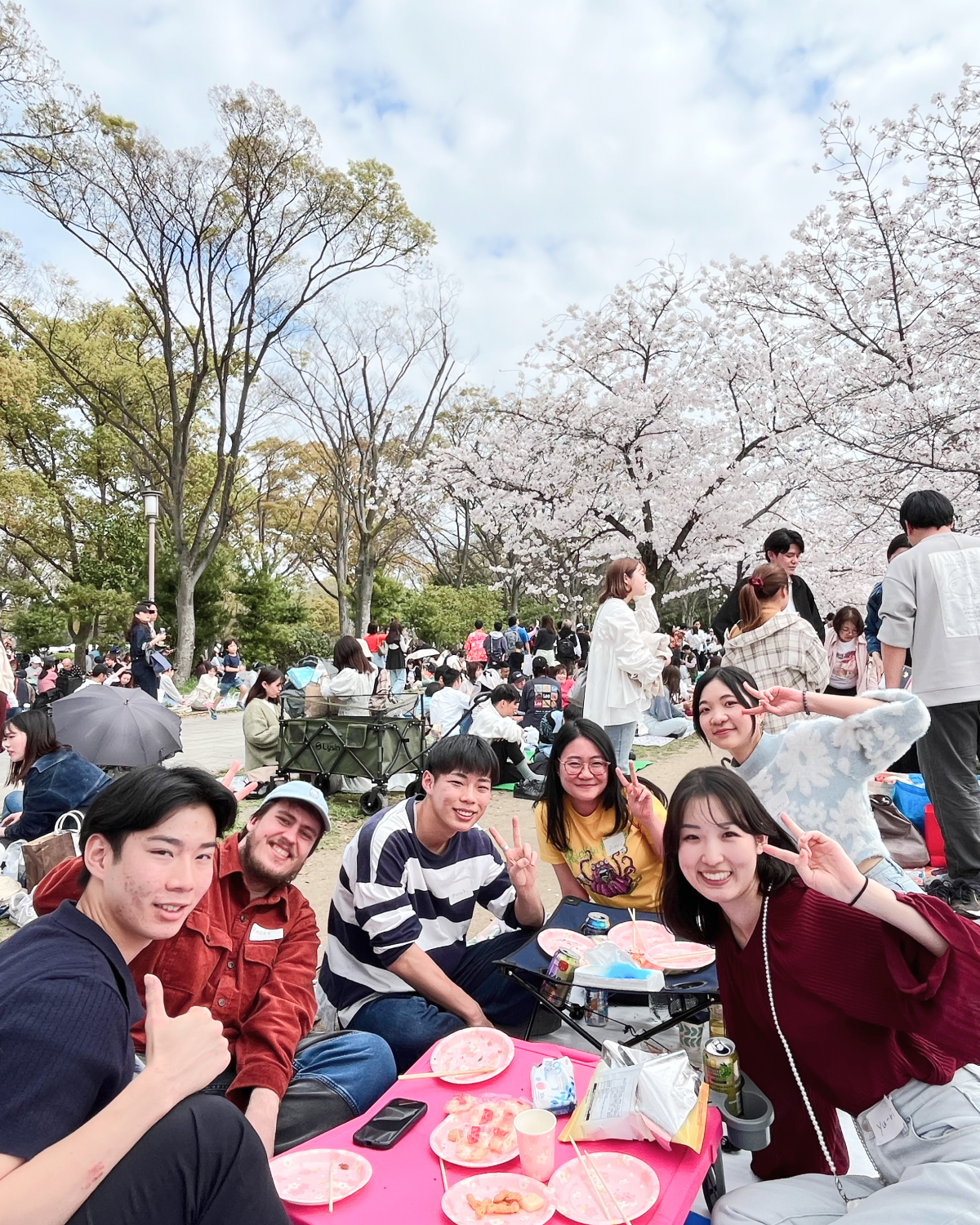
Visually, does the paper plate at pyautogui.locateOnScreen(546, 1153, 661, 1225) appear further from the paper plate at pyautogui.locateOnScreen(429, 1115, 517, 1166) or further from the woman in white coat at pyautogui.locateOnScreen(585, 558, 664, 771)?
the woman in white coat at pyautogui.locateOnScreen(585, 558, 664, 771)

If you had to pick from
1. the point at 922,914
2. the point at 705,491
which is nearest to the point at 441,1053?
the point at 922,914

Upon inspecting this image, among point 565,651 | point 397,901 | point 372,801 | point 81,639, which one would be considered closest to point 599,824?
point 397,901

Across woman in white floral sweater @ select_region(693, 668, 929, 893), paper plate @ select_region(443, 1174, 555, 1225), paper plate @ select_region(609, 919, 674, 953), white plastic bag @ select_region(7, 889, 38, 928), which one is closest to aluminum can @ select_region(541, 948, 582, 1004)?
paper plate @ select_region(609, 919, 674, 953)

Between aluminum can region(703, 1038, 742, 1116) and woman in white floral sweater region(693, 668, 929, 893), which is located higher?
woman in white floral sweater region(693, 668, 929, 893)

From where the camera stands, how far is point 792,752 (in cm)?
314

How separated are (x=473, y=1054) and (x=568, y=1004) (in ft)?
1.79

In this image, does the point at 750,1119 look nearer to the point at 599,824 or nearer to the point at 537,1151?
the point at 537,1151

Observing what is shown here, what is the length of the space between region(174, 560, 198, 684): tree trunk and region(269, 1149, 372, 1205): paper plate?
16.4 metres

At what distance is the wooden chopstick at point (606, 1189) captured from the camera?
160 centimetres

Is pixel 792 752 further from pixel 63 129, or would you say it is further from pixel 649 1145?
pixel 63 129

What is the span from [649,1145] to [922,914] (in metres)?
0.84

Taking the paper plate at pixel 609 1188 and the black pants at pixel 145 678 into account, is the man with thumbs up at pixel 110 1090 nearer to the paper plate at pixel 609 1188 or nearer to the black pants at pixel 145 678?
the paper plate at pixel 609 1188

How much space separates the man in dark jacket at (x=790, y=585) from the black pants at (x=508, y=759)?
2.93 meters

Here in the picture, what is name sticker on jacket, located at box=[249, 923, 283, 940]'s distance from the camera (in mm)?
2416
